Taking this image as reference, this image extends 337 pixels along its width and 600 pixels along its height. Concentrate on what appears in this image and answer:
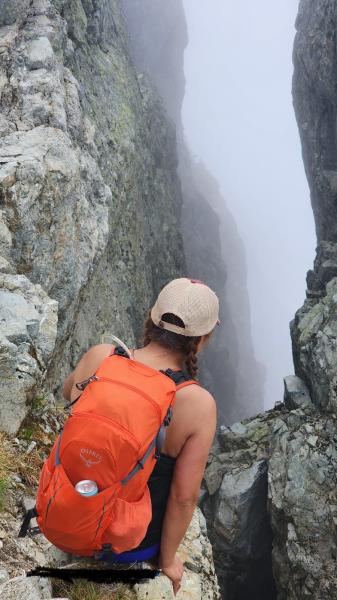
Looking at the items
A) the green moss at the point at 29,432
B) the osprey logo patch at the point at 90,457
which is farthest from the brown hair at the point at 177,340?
the green moss at the point at 29,432

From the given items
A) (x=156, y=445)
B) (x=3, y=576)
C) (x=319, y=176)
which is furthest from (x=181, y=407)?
(x=319, y=176)

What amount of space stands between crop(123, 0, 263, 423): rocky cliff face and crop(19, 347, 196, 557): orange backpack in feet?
146

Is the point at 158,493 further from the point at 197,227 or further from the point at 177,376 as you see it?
the point at 197,227

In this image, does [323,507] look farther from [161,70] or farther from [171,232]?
[161,70]

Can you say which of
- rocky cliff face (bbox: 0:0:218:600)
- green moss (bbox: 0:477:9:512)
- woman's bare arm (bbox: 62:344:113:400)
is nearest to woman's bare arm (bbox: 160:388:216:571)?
woman's bare arm (bbox: 62:344:113:400)

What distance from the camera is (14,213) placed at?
978 cm

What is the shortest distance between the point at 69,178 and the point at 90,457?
9461 mm

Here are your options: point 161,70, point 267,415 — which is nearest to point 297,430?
point 267,415

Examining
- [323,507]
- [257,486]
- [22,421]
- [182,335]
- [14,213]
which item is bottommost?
[257,486]

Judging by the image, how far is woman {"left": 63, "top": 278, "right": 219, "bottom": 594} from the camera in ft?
11.5

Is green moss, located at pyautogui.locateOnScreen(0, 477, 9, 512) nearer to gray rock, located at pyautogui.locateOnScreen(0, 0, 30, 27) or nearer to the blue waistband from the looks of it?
the blue waistband

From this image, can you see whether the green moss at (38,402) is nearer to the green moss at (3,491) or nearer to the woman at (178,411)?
the green moss at (3,491)

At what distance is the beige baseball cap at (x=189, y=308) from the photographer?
3.67 meters

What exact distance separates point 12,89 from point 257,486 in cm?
1816
